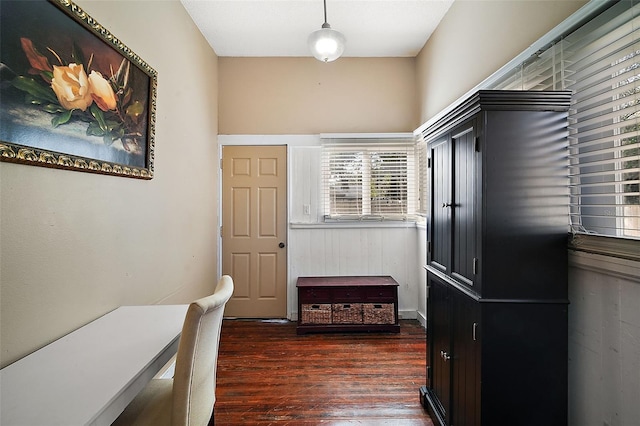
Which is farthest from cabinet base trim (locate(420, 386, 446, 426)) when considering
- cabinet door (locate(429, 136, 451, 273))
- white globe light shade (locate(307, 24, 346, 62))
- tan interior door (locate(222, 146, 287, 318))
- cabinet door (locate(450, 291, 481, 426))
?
white globe light shade (locate(307, 24, 346, 62))

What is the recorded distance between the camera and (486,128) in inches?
52.7

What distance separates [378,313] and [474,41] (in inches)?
105

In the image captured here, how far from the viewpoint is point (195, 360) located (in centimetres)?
115

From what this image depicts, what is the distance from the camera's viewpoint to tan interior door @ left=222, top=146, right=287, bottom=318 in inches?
150

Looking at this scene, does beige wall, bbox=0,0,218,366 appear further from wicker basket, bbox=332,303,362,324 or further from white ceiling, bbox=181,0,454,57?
wicker basket, bbox=332,303,362,324

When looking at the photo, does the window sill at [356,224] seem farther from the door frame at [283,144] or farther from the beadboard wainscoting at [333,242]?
the door frame at [283,144]

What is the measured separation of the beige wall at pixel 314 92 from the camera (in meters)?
3.76

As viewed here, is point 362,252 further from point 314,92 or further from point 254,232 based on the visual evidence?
point 314,92

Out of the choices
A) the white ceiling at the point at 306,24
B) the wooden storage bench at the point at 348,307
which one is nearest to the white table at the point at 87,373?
the wooden storage bench at the point at 348,307

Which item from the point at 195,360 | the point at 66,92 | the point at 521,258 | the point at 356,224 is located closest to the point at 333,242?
the point at 356,224

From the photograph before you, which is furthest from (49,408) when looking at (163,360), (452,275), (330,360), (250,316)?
(250,316)

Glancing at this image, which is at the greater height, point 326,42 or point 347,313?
point 326,42

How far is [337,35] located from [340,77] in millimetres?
1363

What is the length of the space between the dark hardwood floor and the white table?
953 millimetres
